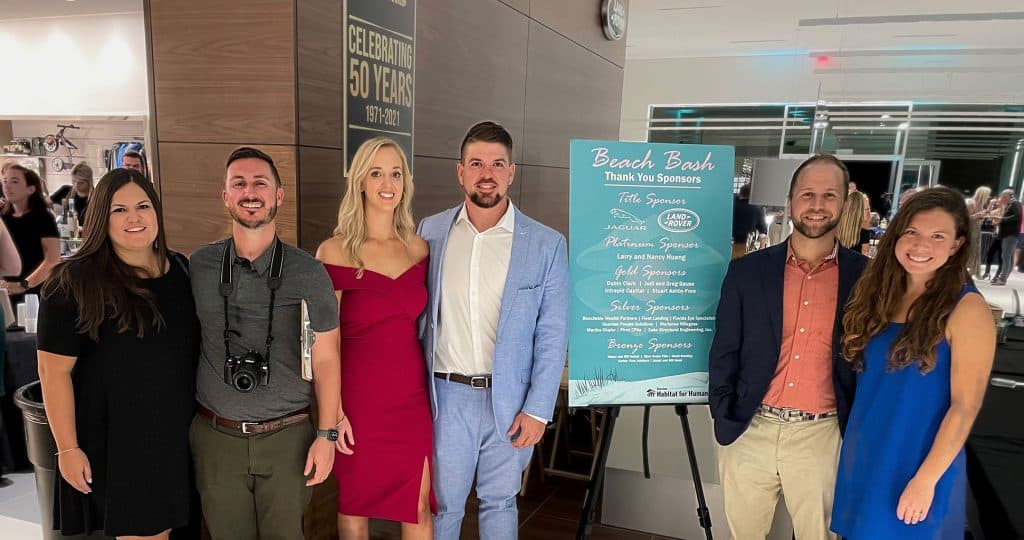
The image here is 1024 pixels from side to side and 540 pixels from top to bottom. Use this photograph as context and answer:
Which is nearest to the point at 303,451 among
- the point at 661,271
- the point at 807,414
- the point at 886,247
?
the point at 661,271

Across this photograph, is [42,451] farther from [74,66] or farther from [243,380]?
[74,66]

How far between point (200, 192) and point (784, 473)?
2386 mm

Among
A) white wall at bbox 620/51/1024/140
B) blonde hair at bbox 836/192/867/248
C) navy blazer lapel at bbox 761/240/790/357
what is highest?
white wall at bbox 620/51/1024/140

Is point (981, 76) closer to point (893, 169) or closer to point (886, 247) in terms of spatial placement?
point (893, 169)

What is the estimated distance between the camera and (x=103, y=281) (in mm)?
1636

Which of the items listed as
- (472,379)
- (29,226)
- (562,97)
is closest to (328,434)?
(472,379)

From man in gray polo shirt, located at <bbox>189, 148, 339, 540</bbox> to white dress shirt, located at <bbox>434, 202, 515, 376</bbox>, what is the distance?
0.39 meters

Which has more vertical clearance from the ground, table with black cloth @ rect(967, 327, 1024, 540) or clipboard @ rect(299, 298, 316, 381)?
clipboard @ rect(299, 298, 316, 381)

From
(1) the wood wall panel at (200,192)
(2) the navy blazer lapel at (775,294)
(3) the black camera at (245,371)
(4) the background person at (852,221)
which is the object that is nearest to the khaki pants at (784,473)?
(2) the navy blazer lapel at (775,294)

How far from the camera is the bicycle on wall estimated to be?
21.9 feet

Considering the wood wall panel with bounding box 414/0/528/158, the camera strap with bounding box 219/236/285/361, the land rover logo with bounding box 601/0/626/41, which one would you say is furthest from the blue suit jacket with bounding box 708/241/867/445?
the land rover logo with bounding box 601/0/626/41

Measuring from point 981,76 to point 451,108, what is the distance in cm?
997

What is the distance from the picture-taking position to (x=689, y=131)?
12930mm

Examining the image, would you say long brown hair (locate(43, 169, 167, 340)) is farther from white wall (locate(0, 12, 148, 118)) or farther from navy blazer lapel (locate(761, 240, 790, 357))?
white wall (locate(0, 12, 148, 118))
